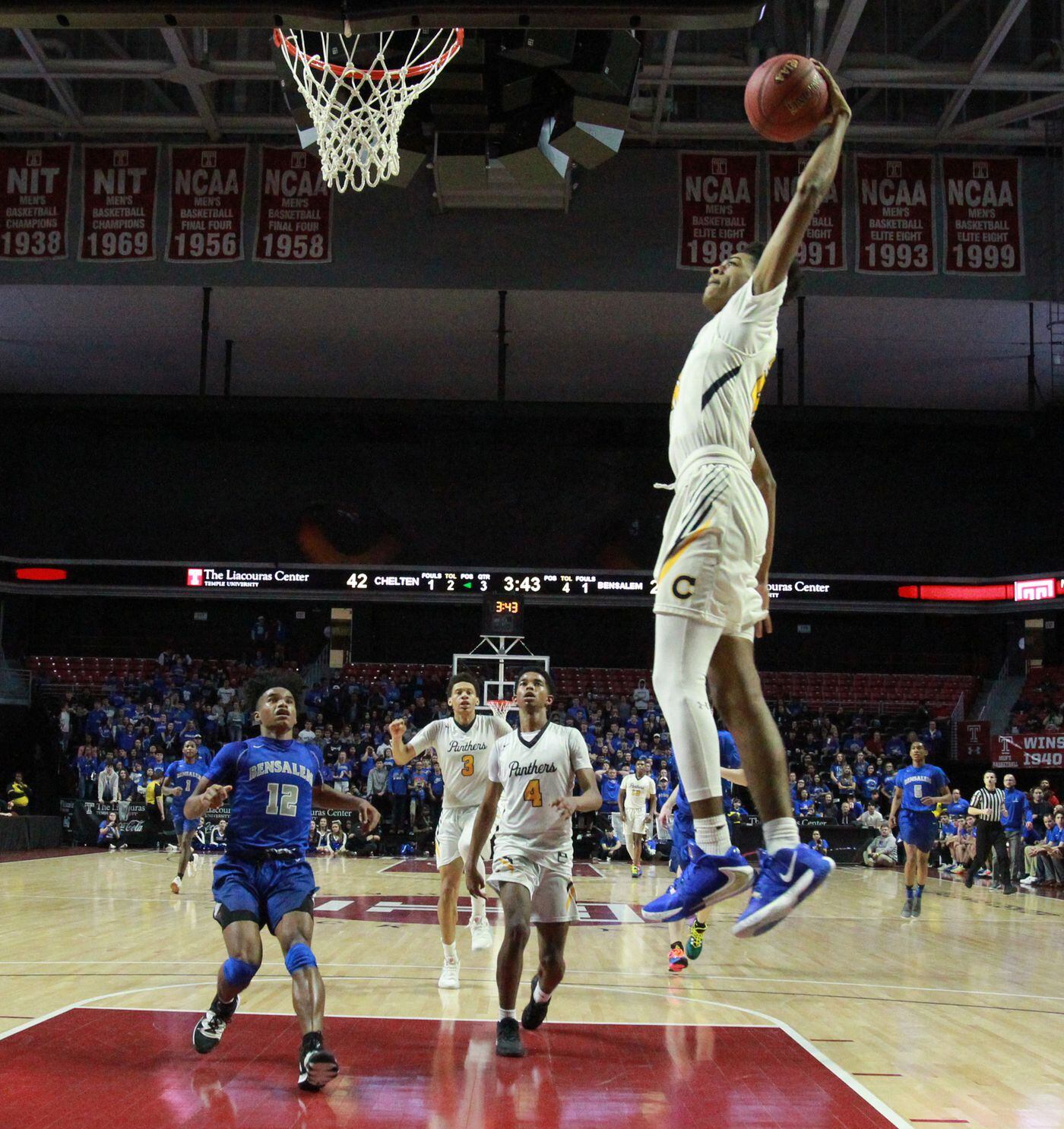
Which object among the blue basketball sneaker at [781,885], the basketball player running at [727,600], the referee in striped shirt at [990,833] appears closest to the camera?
the blue basketball sneaker at [781,885]

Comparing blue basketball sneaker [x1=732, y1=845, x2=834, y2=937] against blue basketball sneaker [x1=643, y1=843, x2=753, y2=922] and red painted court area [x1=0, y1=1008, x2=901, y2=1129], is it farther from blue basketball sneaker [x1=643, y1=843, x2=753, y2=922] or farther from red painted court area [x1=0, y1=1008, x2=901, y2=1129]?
red painted court area [x1=0, y1=1008, x2=901, y2=1129]

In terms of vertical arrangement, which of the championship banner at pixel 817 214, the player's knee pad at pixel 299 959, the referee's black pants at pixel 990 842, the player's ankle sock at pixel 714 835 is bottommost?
the referee's black pants at pixel 990 842

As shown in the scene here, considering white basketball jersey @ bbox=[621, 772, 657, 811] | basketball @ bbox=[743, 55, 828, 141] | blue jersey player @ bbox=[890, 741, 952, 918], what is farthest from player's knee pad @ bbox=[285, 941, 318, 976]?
white basketball jersey @ bbox=[621, 772, 657, 811]

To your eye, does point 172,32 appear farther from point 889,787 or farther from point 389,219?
point 889,787

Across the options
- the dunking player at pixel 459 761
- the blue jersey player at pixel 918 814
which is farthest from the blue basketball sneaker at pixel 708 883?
the blue jersey player at pixel 918 814

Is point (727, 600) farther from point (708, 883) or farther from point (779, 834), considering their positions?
point (708, 883)

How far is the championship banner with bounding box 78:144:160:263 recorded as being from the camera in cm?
Answer: 2045

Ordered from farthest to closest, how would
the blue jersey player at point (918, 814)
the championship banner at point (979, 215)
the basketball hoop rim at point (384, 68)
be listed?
the championship banner at point (979, 215), the blue jersey player at point (918, 814), the basketball hoop rim at point (384, 68)

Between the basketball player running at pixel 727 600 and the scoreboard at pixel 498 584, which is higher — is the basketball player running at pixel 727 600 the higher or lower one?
the lower one

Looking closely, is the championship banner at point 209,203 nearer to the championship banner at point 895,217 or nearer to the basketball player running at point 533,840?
the championship banner at point 895,217

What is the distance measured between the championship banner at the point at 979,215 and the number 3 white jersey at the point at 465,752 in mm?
14346

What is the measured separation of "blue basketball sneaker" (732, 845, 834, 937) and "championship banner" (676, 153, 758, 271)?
17.8 meters

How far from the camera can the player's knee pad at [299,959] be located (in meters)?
5.91

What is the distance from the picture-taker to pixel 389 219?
21312 mm
